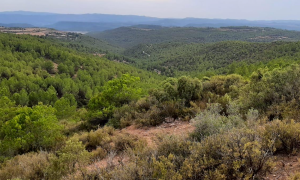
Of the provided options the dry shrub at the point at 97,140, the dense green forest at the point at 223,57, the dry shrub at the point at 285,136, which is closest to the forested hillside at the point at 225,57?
the dense green forest at the point at 223,57

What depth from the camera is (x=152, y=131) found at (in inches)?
298

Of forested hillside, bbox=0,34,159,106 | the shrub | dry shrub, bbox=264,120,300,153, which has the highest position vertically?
dry shrub, bbox=264,120,300,153

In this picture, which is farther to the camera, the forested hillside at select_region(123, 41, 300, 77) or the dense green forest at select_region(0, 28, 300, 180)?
the forested hillside at select_region(123, 41, 300, 77)

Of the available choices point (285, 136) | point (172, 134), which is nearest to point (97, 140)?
point (172, 134)

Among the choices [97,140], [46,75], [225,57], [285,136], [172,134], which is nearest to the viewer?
[285,136]

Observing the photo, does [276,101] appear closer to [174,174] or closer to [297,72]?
[297,72]

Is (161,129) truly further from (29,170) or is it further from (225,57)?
(225,57)

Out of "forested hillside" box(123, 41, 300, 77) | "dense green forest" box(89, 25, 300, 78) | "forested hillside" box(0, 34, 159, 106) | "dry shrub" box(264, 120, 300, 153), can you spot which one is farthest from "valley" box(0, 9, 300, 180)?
"forested hillside" box(123, 41, 300, 77)

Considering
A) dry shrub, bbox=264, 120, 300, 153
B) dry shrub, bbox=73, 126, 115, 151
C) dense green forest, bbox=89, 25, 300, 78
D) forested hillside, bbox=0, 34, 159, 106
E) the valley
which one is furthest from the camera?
dense green forest, bbox=89, 25, 300, 78

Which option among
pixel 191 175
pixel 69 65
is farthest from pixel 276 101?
pixel 69 65

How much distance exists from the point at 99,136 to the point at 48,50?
5646 centimetres

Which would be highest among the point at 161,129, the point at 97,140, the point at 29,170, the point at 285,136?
the point at 285,136

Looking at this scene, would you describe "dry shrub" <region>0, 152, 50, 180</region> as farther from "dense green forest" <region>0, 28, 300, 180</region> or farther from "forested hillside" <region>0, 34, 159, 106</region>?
"forested hillside" <region>0, 34, 159, 106</region>

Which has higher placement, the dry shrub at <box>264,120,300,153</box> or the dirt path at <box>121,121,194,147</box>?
the dry shrub at <box>264,120,300,153</box>
